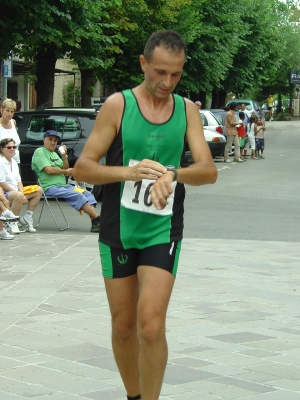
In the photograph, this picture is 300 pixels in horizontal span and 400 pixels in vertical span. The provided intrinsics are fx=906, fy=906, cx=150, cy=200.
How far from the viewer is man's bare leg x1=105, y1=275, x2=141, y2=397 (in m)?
4.19

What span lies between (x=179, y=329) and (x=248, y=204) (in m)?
11.3

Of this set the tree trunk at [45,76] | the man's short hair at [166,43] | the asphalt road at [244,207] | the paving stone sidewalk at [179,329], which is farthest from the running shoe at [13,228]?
the tree trunk at [45,76]

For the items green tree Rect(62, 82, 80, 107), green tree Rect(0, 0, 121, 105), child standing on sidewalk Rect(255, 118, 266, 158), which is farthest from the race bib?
green tree Rect(62, 82, 80, 107)

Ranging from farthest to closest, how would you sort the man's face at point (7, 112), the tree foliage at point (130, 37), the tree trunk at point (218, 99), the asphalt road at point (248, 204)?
the tree trunk at point (218, 99) → the tree foliage at point (130, 37) → the man's face at point (7, 112) → the asphalt road at point (248, 204)

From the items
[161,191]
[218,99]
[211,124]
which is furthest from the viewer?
[218,99]

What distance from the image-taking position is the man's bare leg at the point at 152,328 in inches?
156

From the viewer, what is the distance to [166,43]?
402 centimetres

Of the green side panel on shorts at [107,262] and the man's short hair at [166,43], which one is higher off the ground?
the man's short hair at [166,43]

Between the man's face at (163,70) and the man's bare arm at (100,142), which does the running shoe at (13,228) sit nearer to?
the man's bare arm at (100,142)

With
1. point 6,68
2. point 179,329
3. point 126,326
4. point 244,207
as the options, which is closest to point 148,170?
point 126,326

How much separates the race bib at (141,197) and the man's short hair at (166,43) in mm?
500

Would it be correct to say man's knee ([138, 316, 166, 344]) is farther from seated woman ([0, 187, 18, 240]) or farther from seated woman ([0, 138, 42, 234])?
seated woman ([0, 138, 42, 234])

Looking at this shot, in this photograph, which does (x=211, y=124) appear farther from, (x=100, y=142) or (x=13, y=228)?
(x=100, y=142)

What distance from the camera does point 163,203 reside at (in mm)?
3754
